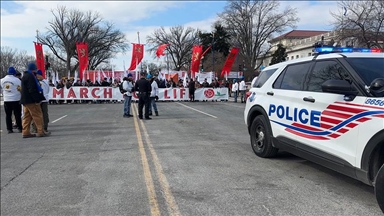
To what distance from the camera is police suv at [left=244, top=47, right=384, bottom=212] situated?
3.67 m

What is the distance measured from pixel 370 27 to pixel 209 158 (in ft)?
55.8

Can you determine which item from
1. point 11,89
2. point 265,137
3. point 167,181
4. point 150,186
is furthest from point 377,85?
point 11,89

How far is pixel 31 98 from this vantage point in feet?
29.2

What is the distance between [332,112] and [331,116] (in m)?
0.05

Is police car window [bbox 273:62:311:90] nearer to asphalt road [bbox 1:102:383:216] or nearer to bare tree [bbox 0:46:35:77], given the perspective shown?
asphalt road [bbox 1:102:383:216]

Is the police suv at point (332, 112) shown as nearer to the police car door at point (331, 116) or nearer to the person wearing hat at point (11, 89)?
the police car door at point (331, 116)

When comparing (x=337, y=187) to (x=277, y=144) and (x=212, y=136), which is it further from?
(x=212, y=136)

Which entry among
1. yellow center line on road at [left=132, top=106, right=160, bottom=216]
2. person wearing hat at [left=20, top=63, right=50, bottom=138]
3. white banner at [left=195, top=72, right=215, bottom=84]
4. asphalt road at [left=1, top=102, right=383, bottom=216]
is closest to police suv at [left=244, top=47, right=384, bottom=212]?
asphalt road at [left=1, top=102, right=383, bottom=216]

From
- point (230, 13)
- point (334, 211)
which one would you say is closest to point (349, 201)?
point (334, 211)

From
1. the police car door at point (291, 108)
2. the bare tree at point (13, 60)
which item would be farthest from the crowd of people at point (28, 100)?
the bare tree at point (13, 60)

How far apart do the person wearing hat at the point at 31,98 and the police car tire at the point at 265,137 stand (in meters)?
5.68

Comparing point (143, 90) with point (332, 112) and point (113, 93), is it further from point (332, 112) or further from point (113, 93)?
point (113, 93)

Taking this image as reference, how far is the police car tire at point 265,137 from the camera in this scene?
594cm

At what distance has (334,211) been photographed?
3.83 m
